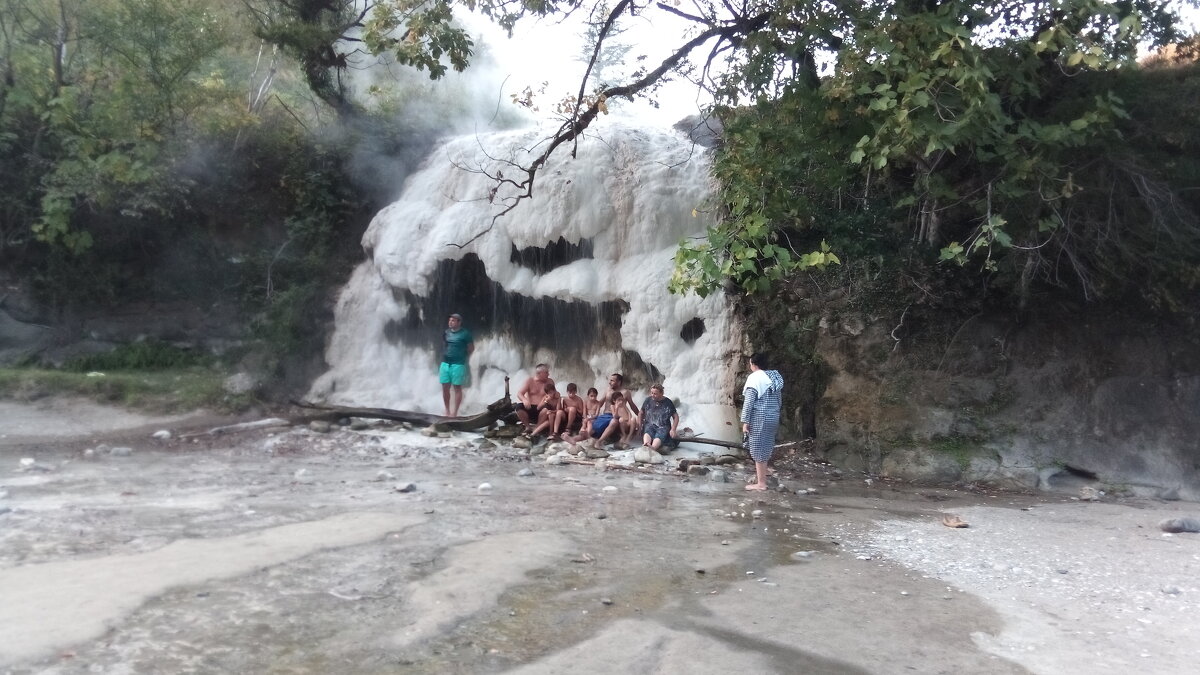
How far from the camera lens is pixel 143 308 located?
48.9ft

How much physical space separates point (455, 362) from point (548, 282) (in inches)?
66.7

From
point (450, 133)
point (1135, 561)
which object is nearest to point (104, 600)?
point (1135, 561)

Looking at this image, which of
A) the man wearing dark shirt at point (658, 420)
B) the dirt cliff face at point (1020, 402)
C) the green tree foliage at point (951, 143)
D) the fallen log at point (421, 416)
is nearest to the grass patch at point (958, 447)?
the dirt cliff face at point (1020, 402)

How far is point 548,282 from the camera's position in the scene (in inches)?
498

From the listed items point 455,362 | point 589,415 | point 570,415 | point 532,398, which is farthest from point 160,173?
point 589,415

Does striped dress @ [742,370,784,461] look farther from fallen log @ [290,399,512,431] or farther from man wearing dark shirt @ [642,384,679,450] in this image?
fallen log @ [290,399,512,431]

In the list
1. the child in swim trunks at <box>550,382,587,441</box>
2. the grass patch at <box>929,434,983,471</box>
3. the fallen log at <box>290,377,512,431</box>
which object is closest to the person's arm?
the grass patch at <box>929,434,983,471</box>

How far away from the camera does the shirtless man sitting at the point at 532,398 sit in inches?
442

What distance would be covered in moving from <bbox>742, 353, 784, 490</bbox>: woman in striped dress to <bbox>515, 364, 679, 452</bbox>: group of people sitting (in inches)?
73.9

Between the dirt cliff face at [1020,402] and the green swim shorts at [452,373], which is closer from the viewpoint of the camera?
the dirt cliff face at [1020,402]

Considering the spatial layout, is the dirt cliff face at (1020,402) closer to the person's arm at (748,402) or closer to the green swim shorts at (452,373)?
the person's arm at (748,402)

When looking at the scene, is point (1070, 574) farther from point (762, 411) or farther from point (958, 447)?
point (958, 447)

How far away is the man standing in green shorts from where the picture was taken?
39.8 feet

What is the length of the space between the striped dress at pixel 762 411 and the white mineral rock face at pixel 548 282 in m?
2.52
